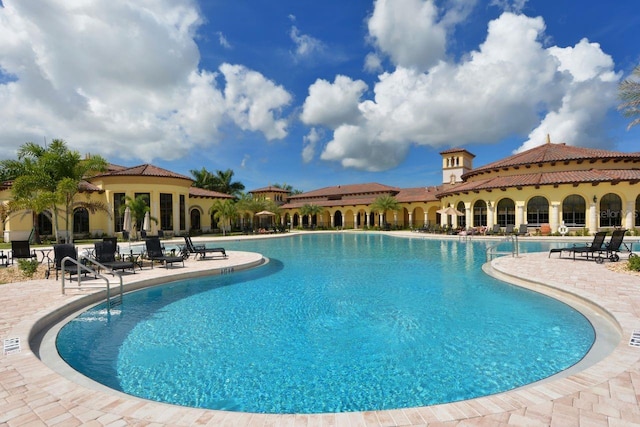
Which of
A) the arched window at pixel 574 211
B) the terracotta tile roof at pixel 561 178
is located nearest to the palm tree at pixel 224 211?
the terracotta tile roof at pixel 561 178

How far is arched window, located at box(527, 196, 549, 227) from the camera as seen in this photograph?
27.8 m

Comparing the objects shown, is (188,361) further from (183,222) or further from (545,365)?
(183,222)

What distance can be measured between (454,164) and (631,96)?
105 ft

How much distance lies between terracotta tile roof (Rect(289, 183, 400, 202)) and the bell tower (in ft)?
23.2

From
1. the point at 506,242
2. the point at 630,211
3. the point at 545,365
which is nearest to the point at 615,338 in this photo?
the point at 545,365

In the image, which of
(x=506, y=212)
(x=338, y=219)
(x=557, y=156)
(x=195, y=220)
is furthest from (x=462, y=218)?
(x=195, y=220)

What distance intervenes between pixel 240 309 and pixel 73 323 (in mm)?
3246

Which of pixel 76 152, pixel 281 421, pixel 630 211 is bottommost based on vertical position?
pixel 281 421

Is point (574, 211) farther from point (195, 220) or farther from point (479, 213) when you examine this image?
point (195, 220)

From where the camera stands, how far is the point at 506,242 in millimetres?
22422

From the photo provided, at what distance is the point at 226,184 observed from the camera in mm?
51531

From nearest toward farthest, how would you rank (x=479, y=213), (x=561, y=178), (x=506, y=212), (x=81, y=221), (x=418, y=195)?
1. (x=561, y=178)
2. (x=506, y=212)
3. (x=81, y=221)
4. (x=479, y=213)
5. (x=418, y=195)

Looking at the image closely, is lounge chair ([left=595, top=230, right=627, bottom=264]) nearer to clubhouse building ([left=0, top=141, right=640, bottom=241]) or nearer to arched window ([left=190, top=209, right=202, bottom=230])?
clubhouse building ([left=0, top=141, right=640, bottom=241])

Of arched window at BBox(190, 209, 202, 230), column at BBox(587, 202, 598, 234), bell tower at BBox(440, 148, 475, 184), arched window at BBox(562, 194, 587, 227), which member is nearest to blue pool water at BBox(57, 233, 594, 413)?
column at BBox(587, 202, 598, 234)
